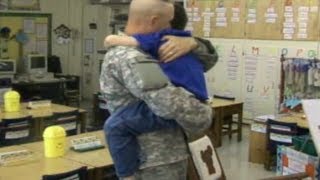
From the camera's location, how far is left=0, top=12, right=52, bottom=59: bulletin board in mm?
9937

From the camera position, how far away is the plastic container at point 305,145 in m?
4.63

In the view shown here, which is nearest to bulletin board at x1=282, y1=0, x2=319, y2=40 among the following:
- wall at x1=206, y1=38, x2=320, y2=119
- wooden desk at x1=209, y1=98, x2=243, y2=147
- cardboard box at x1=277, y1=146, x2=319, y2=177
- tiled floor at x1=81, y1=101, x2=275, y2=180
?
wall at x1=206, y1=38, x2=320, y2=119

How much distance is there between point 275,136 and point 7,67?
16.8 feet

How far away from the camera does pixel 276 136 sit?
236 inches

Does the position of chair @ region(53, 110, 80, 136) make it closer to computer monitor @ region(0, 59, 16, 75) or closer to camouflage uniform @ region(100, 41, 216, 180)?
camouflage uniform @ region(100, 41, 216, 180)

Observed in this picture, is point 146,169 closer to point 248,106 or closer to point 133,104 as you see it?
point 133,104

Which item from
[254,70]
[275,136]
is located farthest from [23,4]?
[275,136]

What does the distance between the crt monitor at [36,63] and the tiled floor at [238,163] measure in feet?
12.6

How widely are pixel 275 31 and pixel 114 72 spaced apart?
21.8 feet

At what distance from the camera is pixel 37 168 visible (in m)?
3.53

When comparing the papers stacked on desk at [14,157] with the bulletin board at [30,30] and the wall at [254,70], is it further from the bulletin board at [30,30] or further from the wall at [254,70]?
the bulletin board at [30,30]

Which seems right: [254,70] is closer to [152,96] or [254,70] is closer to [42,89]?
[42,89]

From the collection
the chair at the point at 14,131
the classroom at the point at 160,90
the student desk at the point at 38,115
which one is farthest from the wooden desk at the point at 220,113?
the chair at the point at 14,131

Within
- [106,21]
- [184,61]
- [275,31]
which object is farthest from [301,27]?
[184,61]
